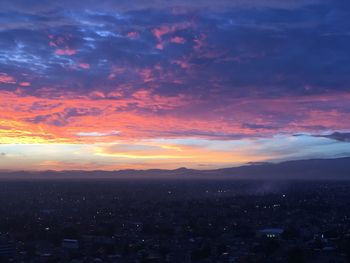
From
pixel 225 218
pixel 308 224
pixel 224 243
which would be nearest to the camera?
pixel 224 243

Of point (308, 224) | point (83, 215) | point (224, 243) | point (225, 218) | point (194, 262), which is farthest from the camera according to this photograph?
point (83, 215)

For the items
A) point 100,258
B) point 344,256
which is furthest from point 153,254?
point 344,256

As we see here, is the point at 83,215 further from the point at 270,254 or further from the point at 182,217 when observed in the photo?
the point at 270,254

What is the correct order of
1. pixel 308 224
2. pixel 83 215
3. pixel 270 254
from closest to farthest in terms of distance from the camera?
pixel 270 254 → pixel 308 224 → pixel 83 215

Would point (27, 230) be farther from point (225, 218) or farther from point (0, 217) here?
point (225, 218)

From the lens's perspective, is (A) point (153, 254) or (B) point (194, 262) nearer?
(B) point (194, 262)

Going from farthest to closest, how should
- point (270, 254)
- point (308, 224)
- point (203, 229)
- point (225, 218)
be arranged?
point (225, 218)
point (308, 224)
point (203, 229)
point (270, 254)

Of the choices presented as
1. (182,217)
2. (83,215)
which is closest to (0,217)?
(83,215)

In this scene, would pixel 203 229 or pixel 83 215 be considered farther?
pixel 83 215
